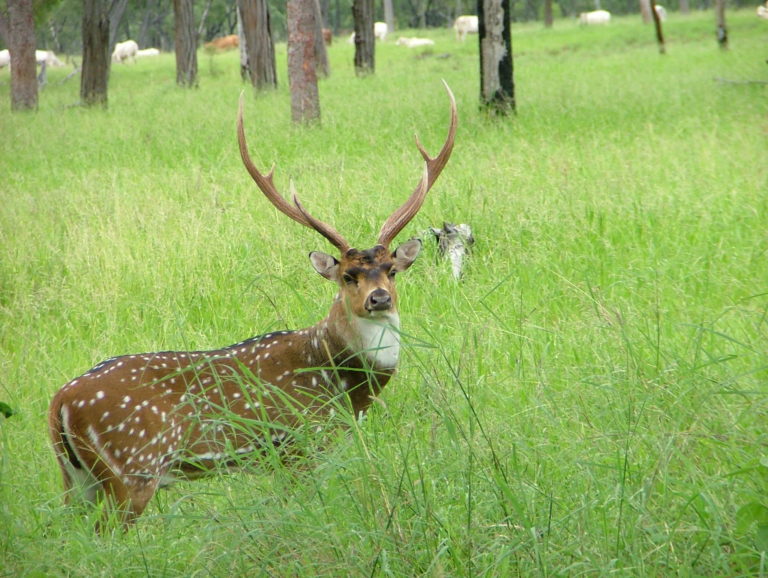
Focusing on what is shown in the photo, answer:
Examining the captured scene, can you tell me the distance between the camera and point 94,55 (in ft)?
62.9

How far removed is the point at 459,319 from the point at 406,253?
3.52 feet

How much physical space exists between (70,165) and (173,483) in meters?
8.42

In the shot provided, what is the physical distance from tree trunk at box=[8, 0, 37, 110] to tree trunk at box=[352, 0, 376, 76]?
7.17 metres

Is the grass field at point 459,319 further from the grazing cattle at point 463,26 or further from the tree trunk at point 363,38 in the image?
the grazing cattle at point 463,26

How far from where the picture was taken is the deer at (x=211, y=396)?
3.97m

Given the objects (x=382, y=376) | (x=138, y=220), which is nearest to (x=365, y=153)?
(x=138, y=220)

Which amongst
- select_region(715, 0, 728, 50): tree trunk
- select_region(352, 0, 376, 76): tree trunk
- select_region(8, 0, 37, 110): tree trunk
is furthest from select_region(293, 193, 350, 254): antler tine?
select_region(715, 0, 728, 50): tree trunk

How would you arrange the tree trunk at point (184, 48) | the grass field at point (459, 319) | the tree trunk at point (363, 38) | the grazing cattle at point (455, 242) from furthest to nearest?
the tree trunk at point (184, 48) < the tree trunk at point (363, 38) < the grazing cattle at point (455, 242) < the grass field at point (459, 319)

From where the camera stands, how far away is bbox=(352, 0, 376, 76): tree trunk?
2352 cm

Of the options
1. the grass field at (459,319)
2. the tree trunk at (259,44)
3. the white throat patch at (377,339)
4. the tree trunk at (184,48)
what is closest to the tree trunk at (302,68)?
the grass field at (459,319)

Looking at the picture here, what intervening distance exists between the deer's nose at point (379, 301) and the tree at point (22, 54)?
16.9 m

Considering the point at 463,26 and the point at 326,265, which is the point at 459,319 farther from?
the point at 463,26

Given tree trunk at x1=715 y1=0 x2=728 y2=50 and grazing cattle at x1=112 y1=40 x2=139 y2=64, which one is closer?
tree trunk at x1=715 y1=0 x2=728 y2=50

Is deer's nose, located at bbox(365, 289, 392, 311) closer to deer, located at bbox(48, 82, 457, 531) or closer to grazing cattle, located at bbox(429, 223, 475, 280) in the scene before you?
deer, located at bbox(48, 82, 457, 531)
